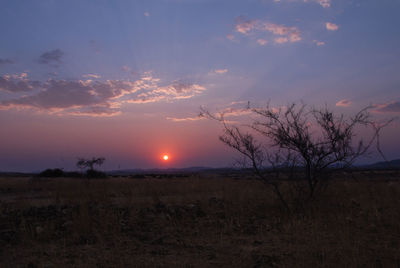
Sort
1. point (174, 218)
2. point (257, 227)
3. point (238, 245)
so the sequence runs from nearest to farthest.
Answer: point (238, 245) → point (257, 227) → point (174, 218)

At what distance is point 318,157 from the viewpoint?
29.8ft

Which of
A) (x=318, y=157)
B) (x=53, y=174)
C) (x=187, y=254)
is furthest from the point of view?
(x=53, y=174)

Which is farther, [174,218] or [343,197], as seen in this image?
[343,197]

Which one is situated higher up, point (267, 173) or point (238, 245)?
point (267, 173)

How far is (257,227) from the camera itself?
7.29 meters

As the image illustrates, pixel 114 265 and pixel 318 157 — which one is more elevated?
pixel 318 157

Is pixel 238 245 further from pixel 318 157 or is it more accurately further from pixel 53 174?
pixel 53 174

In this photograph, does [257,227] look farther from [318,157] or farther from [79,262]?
[79,262]

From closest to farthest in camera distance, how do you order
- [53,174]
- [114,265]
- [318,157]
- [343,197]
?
1. [114,265]
2. [318,157]
3. [343,197]
4. [53,174]

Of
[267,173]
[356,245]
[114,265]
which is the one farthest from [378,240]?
[114,265]

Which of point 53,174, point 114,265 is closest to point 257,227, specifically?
point 114,265

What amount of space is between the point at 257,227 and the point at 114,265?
369cm

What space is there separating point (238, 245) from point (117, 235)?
253 cm

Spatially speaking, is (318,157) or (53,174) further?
(53,174)
